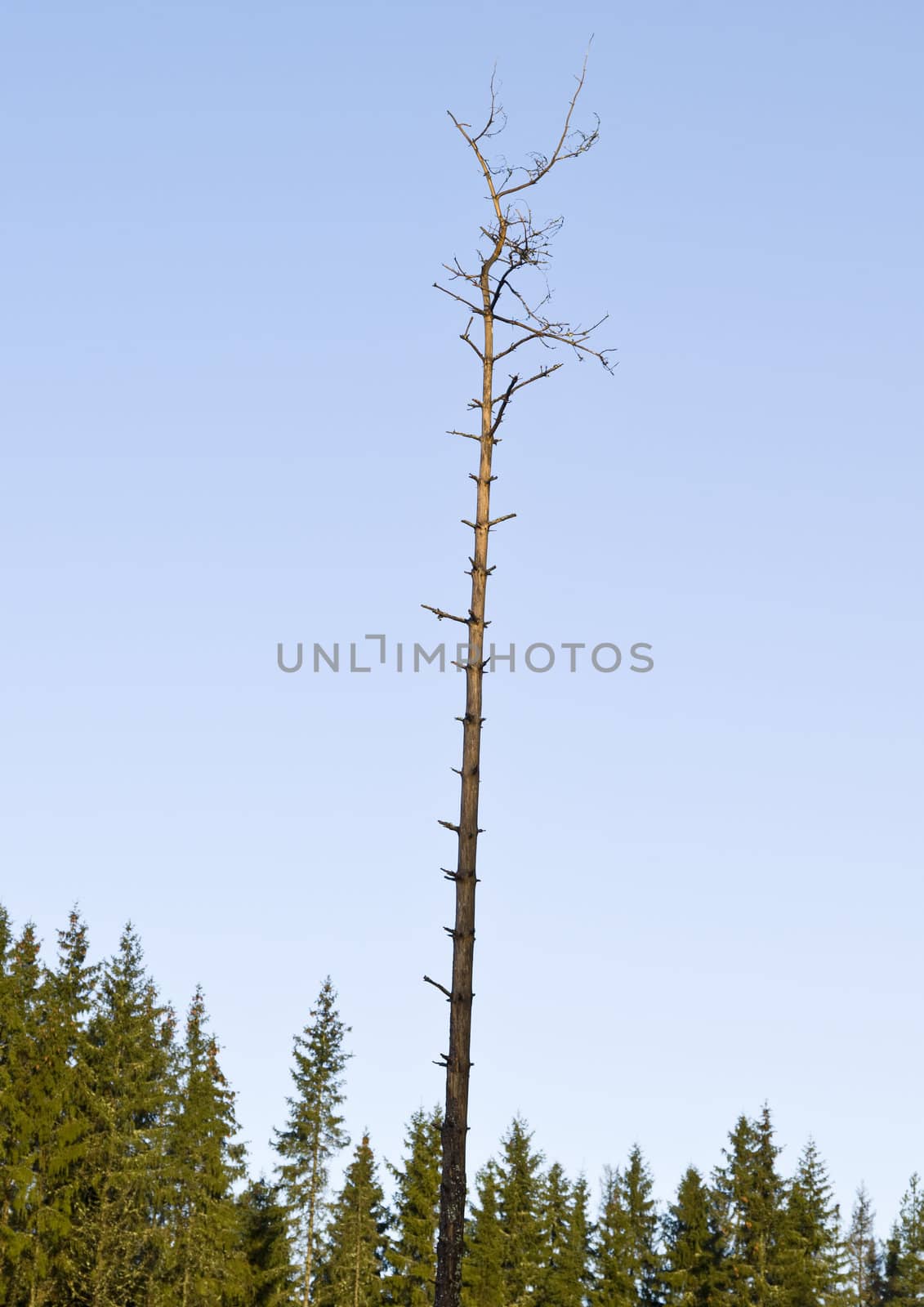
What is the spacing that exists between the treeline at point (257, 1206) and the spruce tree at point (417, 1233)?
0.32ft

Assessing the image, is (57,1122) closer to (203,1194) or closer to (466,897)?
(203,1194)

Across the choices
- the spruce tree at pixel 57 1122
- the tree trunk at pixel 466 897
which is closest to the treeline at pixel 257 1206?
the spruce tree at pixel 57 1122

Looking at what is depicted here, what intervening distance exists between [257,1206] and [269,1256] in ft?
15.6

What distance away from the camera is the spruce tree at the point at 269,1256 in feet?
195

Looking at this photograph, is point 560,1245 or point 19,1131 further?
point 560,1245

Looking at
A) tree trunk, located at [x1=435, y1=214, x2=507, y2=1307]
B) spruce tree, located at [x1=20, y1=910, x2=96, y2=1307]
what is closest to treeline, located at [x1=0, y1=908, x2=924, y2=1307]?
spruce tree, located at [x1=20, y1=910, x2=96, y2=1307]

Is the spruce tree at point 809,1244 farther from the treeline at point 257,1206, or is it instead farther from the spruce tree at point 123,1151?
the spruce tree at point 123,1151

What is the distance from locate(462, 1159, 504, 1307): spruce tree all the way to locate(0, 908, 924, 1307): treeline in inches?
3.0

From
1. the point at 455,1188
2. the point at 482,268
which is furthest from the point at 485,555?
the point at 455,1188

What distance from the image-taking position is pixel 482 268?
15.2 m

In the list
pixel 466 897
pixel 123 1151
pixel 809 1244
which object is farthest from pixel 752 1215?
pixel 466 897

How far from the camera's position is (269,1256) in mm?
61250

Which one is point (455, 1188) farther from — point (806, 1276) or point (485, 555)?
point (806, 1276)

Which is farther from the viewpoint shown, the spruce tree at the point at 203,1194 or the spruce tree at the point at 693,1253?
the spruce tree at the point at 693,1253
